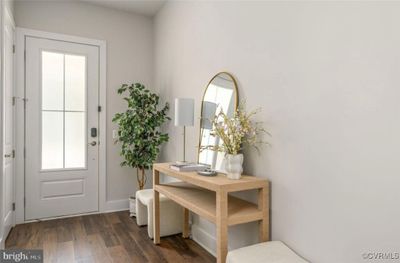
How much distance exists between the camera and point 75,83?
11.7ft

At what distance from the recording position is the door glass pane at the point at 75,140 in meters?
3.51

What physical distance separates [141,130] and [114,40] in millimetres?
1528

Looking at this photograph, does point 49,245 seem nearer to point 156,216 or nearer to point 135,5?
point 156,216

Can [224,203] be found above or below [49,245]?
above

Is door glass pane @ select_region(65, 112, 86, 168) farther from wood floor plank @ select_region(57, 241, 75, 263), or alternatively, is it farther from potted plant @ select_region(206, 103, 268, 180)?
potted plant @ select_region(206, 103, 268, 180)

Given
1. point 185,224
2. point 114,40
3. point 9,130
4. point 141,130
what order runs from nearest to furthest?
point 185,224
point 9,130
point 141,130
point 114,40

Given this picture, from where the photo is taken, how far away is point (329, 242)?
1.45 m

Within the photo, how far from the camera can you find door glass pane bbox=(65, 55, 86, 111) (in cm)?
352

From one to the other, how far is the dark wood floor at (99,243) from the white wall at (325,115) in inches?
25.4

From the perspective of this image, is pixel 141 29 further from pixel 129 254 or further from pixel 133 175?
pixel 129 254

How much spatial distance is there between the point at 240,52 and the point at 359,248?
159 centimetres

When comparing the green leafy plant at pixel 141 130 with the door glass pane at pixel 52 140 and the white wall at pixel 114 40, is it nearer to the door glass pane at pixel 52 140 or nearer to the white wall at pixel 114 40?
the white wall at pixel 114 40

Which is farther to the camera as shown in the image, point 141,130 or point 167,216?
point 141,130

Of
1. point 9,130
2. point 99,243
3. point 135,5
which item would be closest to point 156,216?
point 99,243
